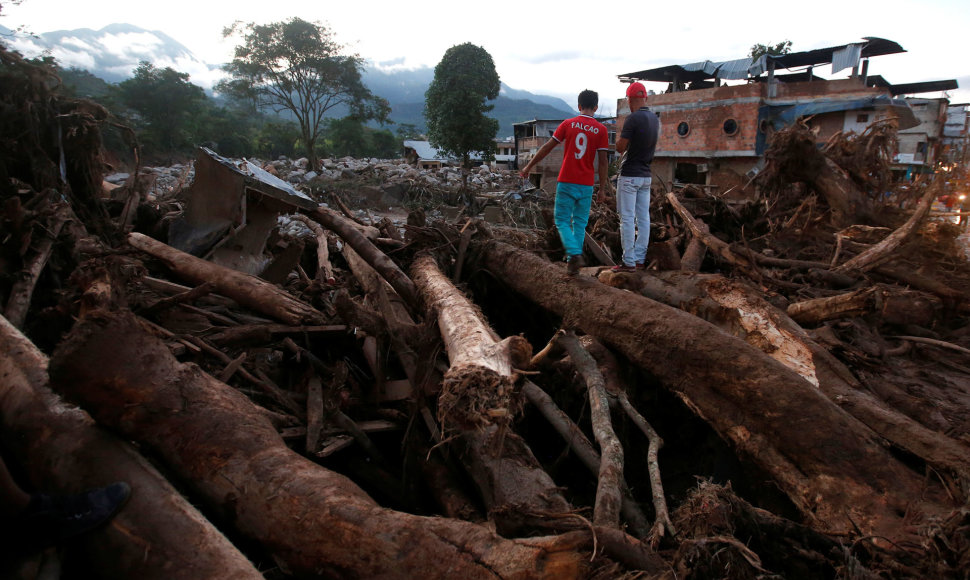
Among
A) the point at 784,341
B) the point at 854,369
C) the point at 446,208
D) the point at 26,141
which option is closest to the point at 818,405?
the point at 784,341

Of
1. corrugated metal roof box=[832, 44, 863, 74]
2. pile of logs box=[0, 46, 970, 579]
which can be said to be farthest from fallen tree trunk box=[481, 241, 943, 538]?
corrugated metal roof box=[832, 44, 863, 74]

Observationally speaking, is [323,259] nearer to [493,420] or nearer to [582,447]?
[582,447]

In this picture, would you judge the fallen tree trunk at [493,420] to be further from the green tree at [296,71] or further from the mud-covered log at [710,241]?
the green tree at [296,71]

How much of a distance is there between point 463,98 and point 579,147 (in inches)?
1097

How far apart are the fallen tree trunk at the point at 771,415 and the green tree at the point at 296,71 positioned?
29.4 meters

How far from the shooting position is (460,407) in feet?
6.46

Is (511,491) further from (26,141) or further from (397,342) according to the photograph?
(26,141)

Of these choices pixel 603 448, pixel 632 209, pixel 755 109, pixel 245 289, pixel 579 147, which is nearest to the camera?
pixel 603 448

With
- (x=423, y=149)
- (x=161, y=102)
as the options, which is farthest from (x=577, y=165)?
(x=423, y=149)

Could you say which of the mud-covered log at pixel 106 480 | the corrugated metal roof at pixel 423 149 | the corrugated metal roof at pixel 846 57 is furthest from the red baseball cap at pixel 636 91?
the corrugated metal roof at pixel 423 149

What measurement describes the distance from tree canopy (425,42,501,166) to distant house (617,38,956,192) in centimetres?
918

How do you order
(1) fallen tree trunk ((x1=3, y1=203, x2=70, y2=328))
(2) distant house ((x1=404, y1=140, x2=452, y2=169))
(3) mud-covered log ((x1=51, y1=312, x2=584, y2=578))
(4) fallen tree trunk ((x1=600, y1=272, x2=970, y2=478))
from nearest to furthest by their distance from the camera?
1. (3) mud-covered log ((x1=51, y1=312, x2=584, y2=578))
2. (4) fallen tree trunk ((x1=600, y1=272, x2=970, y2=478))
3. (1) fallen tree trunk ((x1=3, y1=203, x2=70, y2=328))
4. (2) distant house ((x1=404, y1=140, x2=452, y2=169))

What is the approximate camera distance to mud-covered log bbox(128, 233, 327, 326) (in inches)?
145

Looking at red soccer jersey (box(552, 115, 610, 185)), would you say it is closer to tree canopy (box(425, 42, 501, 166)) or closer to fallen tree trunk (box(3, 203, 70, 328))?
fallen tree trunk (box(3, 203, 70, 328))
